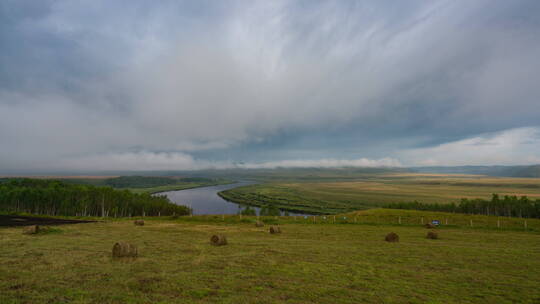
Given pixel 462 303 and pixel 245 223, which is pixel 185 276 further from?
pixel 245 223

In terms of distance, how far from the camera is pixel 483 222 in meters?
37.1

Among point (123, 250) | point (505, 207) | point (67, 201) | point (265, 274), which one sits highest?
point (123, 250)

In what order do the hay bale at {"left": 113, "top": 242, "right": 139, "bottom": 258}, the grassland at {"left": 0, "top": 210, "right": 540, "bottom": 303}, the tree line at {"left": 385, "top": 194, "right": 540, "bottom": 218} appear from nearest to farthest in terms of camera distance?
the grassland at {"left": 0, "top": 210, "right": 540, "bottom": 303}
the hay bale at {"left": 113, "top": 242, "right": 139, "bottom": 258}
the tree line at {"left": 385, "top": 194, "right": 540, "bottom": 218}

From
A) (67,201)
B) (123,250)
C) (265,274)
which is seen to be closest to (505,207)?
(265,274)

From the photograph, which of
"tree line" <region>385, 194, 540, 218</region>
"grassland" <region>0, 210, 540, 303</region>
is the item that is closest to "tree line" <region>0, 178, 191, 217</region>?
"grassland" <region>0, 210, 540, 303</region>

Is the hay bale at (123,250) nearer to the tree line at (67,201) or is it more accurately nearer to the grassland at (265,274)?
the grassland at (265,274)

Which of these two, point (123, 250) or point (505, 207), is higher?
point (123, 250)

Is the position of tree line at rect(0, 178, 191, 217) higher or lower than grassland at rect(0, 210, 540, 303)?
lower

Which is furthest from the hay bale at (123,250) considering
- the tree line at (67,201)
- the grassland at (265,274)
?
the tree line at (67,201)

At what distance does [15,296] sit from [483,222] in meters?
55.1

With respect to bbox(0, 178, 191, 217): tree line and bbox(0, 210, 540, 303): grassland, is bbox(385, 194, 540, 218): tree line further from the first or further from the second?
bbox(0, 178, 191, 217): tree line

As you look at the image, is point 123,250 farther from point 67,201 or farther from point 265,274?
point 67,201

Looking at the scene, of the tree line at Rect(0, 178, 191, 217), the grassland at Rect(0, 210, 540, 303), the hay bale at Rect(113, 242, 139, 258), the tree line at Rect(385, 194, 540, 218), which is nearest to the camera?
the grassland at Rect(0, 210, 540, 303)

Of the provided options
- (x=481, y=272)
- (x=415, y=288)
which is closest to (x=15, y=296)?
(x=415, y=288)
